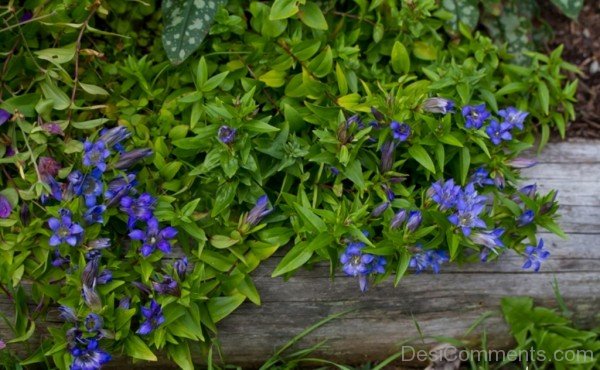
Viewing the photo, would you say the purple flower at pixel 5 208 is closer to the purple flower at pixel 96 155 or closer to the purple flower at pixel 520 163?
the purple flower at pixel 96 155

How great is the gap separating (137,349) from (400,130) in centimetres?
135

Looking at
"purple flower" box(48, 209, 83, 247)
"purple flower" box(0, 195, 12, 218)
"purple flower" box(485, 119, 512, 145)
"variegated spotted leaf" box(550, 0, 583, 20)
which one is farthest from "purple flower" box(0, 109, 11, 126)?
"variegated spotted leaf" box(550, 0, 583, 20)

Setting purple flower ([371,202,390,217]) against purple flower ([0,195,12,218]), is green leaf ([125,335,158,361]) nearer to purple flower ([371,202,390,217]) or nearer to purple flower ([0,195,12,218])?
purple flower ([0,195,12,218])

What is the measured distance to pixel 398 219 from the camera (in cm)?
292

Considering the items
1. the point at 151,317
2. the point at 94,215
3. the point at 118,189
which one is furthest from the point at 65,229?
the point at 151,317

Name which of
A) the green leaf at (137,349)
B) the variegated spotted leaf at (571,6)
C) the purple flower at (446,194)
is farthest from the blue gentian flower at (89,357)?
the variegated spotted leaf at (571,6)

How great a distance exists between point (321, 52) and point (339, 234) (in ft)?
2.96

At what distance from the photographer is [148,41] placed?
3.66 meters

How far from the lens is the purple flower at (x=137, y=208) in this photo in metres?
2.93

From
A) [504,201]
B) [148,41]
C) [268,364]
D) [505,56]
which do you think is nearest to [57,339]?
[268,364]

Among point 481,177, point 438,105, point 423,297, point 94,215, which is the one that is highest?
point 438,105

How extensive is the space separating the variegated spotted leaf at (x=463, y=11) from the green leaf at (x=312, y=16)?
0.75 metres

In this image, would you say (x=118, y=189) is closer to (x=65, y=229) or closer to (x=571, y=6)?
(x=65, y=229)

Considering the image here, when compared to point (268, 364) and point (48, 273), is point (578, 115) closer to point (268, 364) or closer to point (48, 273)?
point (268, 364)
